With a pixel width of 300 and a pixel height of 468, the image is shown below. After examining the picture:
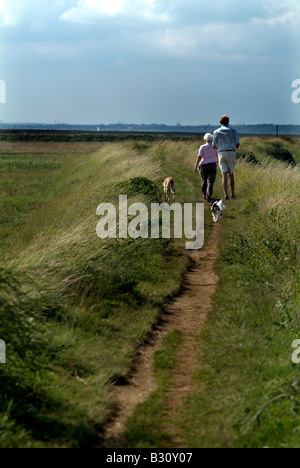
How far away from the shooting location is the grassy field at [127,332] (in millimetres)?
4691

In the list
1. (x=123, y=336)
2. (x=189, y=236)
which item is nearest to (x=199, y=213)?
(x=189, y=236)

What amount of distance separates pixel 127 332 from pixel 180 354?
0.72 m

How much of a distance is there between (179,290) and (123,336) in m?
2.30

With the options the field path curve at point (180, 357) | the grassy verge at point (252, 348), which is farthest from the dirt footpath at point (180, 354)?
the grassy verge at point (252, 348)

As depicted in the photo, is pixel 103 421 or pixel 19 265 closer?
pixel 103 421

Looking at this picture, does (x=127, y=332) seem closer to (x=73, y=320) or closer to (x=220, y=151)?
(x=73, y=320)

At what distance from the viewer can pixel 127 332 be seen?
6.85 meters

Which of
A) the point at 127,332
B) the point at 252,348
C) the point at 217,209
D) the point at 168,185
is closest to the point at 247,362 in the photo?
the point at 252,348

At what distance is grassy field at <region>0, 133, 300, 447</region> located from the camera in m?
4.69

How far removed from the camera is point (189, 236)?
1267 cm

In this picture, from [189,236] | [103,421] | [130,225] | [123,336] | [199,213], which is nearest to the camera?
[103,421]

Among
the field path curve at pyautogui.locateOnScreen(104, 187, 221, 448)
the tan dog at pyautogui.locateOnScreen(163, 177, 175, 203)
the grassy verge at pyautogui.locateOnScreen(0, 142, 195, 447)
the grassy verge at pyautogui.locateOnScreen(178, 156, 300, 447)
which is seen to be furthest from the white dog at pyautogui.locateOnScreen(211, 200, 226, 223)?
the field path curve at pyautogui.locateOnScreen(104, 187, 221, 448)
